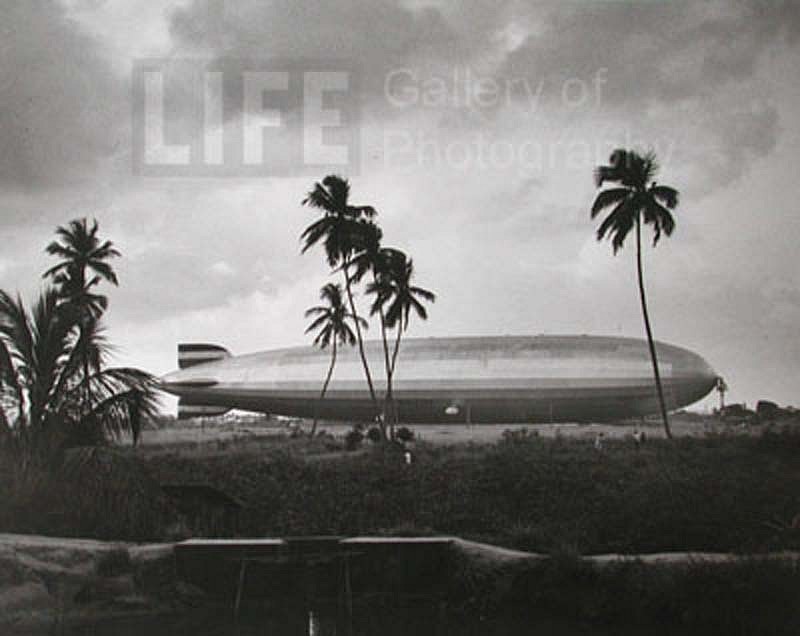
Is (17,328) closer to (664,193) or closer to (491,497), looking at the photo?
(491,497)

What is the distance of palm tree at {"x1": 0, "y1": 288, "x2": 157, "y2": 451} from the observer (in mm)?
13836

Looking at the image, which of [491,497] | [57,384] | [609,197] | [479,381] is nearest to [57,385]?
[57,384]

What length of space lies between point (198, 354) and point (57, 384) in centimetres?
5747

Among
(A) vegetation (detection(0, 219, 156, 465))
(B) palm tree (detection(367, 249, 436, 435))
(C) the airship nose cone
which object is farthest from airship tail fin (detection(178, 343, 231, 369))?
(A) vegetation (detection(0, 219, 156, 465))

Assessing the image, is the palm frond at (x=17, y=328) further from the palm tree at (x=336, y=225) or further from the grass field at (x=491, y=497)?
the palm tree at (x=336, y=225)

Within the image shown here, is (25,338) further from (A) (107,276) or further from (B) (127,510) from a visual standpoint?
(A) (107,276)

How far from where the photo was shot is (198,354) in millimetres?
70625

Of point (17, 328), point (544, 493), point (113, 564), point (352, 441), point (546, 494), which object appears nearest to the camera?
point (113, 564)

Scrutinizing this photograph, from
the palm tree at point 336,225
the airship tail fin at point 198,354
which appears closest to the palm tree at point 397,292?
the palm tree at point 336,225

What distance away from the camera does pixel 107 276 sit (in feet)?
139

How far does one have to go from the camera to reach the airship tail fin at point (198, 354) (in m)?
69.8

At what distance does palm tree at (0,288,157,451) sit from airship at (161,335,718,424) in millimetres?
38066

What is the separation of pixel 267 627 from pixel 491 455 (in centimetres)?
1714

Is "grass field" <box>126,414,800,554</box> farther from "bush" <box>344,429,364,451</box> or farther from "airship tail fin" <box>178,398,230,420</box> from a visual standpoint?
"airship tail fin" <box>178,398,230,420</box>
